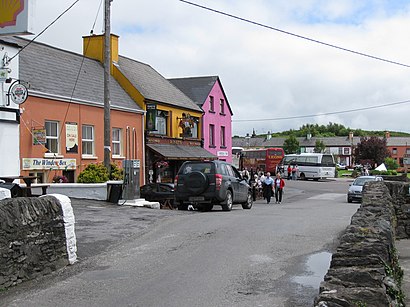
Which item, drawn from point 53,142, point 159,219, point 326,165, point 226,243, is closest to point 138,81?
point 53,142

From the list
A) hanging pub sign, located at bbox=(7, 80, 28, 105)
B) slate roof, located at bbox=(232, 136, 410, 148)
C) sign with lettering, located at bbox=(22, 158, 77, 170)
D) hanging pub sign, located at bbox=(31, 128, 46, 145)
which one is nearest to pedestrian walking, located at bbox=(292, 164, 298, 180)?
sign with lettering, located at bbox=(22, 158, 77, 170)

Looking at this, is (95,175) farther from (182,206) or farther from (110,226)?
(110,226)

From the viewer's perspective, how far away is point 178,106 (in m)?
35.8

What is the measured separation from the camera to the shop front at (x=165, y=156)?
3167 cm

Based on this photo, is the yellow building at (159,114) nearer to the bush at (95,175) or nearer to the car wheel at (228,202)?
the bush at (95,175)

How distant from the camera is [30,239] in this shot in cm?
873

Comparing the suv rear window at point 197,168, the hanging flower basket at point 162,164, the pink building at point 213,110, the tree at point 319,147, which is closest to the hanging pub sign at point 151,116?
the hanging flower basket at point 162,164

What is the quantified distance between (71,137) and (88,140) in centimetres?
148

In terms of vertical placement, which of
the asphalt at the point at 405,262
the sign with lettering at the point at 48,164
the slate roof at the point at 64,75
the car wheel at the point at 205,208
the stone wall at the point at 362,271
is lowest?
the asphalt at the point at 405,262

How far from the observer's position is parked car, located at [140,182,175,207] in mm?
24469

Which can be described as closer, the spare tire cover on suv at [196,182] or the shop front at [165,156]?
the spare tire cover on suv at [196,182]

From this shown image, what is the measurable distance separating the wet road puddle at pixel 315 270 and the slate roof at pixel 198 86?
3081 centimetres

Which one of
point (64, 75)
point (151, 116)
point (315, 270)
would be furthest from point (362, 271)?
point (151, 116)

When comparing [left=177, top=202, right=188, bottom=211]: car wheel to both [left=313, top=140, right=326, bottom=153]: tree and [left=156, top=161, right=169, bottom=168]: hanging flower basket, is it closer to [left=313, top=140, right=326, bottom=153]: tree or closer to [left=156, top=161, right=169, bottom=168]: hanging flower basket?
[left=156, top=161, right=169, bottom=168]: hanging flower basket
